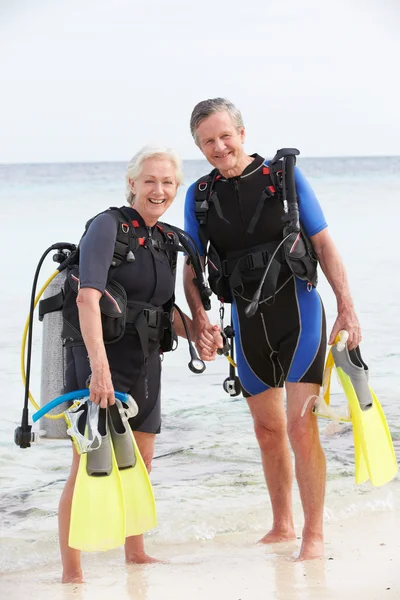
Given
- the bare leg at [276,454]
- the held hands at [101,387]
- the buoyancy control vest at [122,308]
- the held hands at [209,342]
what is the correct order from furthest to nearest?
the bare leg at [276,454]
the held hands at [209,342]
the buoyancy control vest at [122,308]
the held hands at [101,387]

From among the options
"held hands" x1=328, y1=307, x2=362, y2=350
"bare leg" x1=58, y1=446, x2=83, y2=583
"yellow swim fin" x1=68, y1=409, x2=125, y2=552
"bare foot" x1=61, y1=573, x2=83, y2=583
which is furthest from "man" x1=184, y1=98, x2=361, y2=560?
"bare foot" x1=61, y1=573, x2=83, y2=583

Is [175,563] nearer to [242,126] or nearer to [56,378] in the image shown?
[56,378]

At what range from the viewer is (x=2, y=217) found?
73.9 feet

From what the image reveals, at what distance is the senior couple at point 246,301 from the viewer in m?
3.31

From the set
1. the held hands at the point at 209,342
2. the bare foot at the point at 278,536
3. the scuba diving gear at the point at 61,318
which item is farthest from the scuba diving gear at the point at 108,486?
the bare foot at the point at 278,536

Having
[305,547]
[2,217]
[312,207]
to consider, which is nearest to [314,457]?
[305,547]

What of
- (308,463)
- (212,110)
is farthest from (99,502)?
(212,110)

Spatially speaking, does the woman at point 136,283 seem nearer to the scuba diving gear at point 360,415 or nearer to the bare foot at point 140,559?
the bare foot at point 140,559

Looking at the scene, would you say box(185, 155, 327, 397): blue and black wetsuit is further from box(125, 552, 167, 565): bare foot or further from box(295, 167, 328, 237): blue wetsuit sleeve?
box(125, 552, 167, 565): bare foot

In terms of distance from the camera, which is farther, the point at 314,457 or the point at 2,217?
the point at 2,217

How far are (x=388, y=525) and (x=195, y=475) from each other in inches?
55.7

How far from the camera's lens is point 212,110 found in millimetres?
3549

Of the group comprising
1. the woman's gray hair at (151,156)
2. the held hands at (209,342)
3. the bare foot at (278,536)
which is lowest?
the bare foot at (278,536)

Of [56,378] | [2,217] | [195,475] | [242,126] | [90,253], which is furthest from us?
[2,217]
